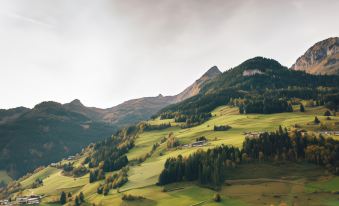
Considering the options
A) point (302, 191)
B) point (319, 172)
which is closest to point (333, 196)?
point (302, 191)

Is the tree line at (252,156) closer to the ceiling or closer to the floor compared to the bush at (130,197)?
closer to the ceiling

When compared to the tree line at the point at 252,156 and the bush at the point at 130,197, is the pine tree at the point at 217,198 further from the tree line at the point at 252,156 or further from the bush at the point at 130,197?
the bush at the point at 130,197

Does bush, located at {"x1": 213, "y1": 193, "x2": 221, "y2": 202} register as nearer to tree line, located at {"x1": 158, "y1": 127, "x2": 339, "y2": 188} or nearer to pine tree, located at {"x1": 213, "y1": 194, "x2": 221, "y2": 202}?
pine tree, located at {"x1": 213, "y1": 194, "x2": 221, "y2": 202}

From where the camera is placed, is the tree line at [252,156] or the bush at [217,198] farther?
the tree line at [252,156]

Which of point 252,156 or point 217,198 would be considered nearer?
point 217,198

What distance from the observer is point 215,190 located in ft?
540

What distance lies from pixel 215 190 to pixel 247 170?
2195 cm

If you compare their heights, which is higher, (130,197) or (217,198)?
(217,198)

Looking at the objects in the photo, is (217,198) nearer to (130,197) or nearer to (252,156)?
(252,156)

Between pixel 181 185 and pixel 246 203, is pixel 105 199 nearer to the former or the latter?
pixel 181 185

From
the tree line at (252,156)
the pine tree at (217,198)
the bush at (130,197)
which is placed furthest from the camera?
the tree line at (252,156)

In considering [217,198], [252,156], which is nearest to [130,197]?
[217,198]

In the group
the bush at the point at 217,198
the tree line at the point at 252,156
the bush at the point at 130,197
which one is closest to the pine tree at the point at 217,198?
the bush at the point at 217,198

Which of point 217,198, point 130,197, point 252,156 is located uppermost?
point 252,156
